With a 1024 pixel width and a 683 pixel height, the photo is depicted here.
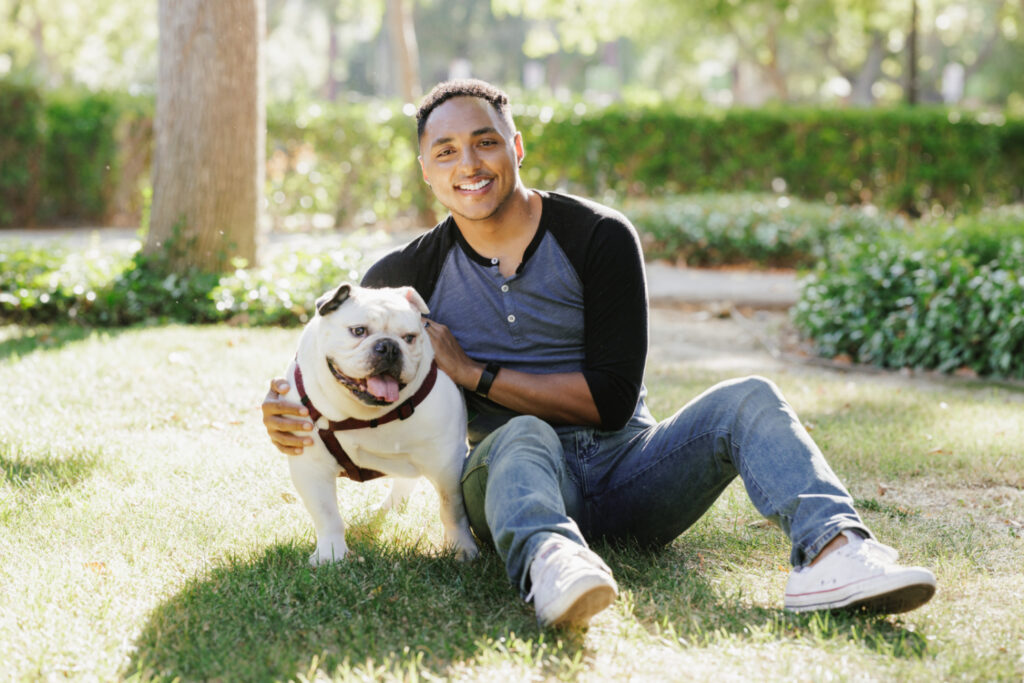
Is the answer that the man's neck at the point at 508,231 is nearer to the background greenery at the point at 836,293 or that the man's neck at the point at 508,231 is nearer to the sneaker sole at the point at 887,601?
the sneaker sole at the point at 887,601

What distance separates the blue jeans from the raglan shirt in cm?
16

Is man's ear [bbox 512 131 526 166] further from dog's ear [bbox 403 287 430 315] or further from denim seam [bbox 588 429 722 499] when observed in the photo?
denim seam [bbox 588 429 722 499]

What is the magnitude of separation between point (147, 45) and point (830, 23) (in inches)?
1028

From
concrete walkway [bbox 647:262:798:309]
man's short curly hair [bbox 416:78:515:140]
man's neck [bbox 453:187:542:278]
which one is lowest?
concrete walkway [bbox 647:262:798:309]

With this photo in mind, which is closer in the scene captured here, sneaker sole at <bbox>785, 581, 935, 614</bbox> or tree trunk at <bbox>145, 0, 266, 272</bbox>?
sneaker sole at <bbox>785, 581, 935, 614</bbox>

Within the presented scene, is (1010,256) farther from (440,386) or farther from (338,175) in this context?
(338,175)

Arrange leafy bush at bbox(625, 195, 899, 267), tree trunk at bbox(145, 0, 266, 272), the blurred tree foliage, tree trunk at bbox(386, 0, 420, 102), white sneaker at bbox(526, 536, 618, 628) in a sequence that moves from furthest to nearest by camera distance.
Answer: the blurred tree foliage
tree trunk at bbox(386, 0, 420, 102)
leafy bush at bbox(625, 195, 899, 267)
tree trunk at bbox(145, 0, 266, 272)
white sneaker at bbox(526, 536, 618, 628)

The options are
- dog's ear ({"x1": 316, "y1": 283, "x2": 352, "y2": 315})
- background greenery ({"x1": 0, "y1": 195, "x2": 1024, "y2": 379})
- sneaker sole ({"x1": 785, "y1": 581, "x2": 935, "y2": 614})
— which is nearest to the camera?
sneaker sole ({"x1": 785, "y1": 581, "x2": 935, "y2": 614})

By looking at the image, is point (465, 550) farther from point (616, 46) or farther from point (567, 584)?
point (616, 46)

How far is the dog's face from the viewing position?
293 cm

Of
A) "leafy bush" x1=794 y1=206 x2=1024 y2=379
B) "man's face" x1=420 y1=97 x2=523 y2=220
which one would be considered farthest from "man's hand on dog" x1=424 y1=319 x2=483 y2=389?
"leafy bush" x1=794 y1=206 x2=1024 y2=379

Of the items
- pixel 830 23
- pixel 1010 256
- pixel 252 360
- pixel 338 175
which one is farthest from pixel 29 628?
pixel 830 23

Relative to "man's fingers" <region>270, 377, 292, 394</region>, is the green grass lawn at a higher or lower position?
lower

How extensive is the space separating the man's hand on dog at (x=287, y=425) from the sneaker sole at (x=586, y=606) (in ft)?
3.22
